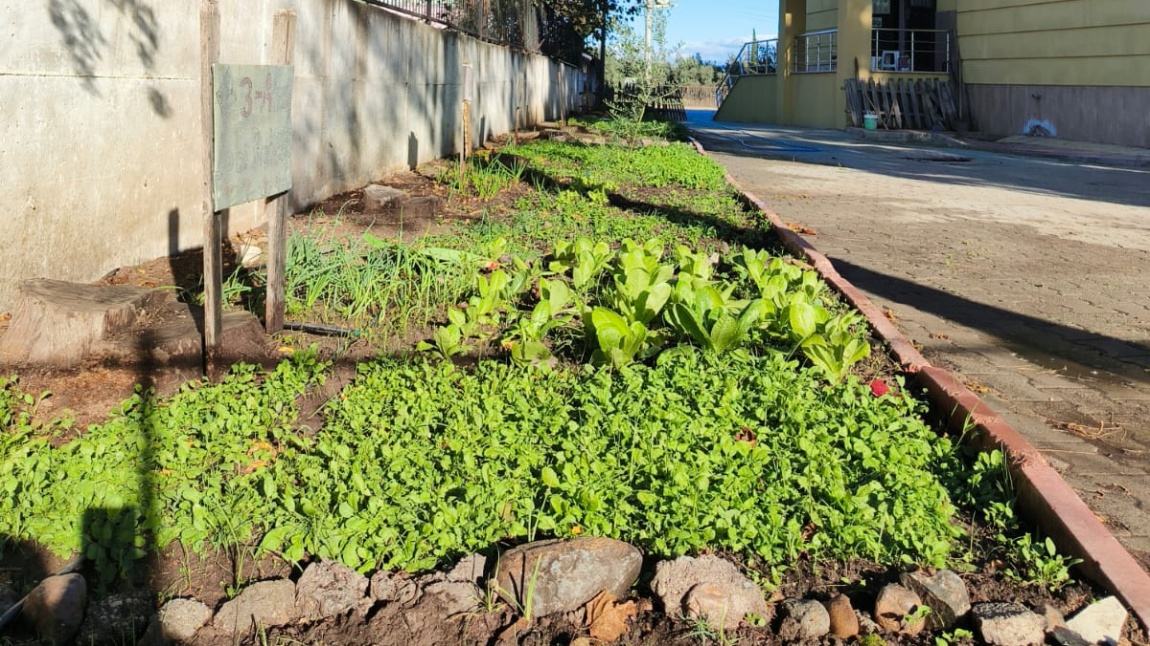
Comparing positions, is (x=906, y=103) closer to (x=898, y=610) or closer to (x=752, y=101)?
(x=752, y=101)

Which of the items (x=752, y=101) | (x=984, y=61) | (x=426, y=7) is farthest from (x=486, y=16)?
(x=752, y=101)

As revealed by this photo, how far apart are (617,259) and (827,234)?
3331mm

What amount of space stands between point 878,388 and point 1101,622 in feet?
5.82

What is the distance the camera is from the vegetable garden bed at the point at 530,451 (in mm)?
3379

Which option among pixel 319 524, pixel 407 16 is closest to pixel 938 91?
pixel 407 16

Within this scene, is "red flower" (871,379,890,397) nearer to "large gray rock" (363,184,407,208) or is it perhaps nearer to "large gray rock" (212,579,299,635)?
"large gray rock" (212,579,299,635)

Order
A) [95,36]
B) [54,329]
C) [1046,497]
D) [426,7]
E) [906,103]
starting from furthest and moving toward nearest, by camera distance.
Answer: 1. [906,103]
2. [426,7]
3. [95,36]
4. [54,329]
5. [1046,497]

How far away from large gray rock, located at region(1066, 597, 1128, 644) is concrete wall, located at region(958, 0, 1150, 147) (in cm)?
1902

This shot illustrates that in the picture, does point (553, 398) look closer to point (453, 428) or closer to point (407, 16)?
point (453, 428)

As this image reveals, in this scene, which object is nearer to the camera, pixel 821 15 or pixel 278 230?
pixel 278 230

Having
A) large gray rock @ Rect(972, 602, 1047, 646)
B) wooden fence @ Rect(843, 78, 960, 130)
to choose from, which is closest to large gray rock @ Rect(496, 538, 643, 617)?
large gray rock @ Rect(972, 602, 1047, 646)

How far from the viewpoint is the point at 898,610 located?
3094mm

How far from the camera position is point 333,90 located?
990cm

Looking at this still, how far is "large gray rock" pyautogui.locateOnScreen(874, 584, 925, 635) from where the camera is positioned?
3068 mm
